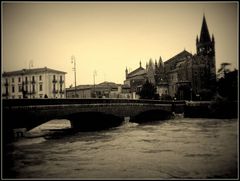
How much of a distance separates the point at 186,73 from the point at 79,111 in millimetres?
61030

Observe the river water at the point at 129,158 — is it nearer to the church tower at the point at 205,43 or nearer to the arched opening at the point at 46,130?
the arched opening at the point at 46,130

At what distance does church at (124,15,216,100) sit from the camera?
78375mm

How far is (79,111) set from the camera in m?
29.6

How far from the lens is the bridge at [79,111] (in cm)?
2175

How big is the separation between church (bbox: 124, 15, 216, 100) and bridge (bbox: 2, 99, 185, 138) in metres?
23.2

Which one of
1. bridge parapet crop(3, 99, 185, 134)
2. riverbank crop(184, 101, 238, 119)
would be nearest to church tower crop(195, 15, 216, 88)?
riverbank crop(184, 101, 238, 119)

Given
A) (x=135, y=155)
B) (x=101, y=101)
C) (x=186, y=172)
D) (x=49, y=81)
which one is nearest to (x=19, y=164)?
(x=135, y=155)

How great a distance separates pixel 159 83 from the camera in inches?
3627

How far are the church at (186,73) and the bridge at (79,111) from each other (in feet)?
76.3

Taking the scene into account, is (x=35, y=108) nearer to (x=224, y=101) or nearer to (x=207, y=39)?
(x=224, y=101)

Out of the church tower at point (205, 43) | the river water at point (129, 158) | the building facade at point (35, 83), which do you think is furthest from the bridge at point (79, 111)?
the church tower at point (205, 43)

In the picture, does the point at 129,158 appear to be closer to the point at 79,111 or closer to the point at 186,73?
the point at 79,111

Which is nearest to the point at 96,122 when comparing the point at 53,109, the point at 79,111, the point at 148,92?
the point at 79,111

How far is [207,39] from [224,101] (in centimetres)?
4271
